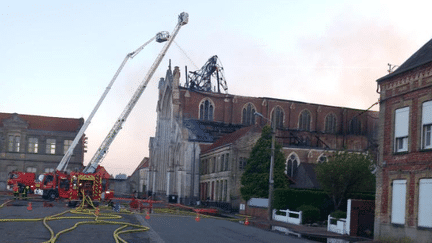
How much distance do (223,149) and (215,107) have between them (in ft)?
64.6

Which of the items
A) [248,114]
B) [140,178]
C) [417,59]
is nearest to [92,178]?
[417,59]

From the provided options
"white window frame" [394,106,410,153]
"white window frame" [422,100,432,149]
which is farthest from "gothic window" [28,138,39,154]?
"white window frame" [422,100,432,149]

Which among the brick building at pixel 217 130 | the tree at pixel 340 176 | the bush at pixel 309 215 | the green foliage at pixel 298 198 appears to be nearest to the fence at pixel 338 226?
the bush at pixel 309 215

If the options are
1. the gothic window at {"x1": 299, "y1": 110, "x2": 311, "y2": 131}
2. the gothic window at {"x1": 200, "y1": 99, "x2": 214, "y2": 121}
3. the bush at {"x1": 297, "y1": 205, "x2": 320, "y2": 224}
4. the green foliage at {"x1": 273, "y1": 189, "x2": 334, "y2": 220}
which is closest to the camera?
the bush at {"x1": 297, "y1": 205, "x2": 320, "y2": 224}

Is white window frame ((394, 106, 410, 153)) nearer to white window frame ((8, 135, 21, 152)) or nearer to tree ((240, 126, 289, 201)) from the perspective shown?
tree ((240, 126, 289, 201))

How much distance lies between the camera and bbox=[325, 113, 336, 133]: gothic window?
3563 inches

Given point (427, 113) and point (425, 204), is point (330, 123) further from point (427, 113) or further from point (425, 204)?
point (425, 204)

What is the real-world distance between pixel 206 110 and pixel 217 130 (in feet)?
14.0

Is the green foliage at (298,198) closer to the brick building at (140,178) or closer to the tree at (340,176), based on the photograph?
the tree at (340,176)

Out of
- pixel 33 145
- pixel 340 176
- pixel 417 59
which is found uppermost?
pixel 417 59

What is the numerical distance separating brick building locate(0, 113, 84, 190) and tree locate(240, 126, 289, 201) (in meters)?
44.2

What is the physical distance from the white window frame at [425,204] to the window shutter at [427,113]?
2.60 metres

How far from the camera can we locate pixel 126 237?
2261cm

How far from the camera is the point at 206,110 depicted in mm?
85125
